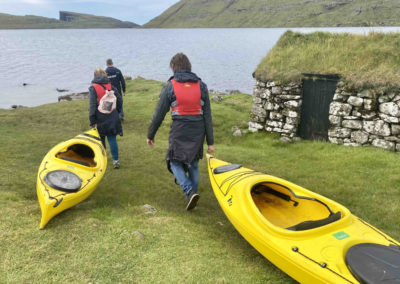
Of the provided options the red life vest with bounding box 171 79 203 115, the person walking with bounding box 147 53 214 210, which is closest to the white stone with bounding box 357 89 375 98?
the person walking with bounding box 147 53 214 210

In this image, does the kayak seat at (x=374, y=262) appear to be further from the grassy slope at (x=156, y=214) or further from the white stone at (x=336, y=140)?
the white stone at (x=336, y=140)

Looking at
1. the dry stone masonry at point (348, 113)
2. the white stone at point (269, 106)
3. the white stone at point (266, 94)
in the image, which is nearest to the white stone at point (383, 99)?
the dry stone masonry at point (348, 113)

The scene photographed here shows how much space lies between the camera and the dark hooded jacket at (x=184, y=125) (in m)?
5.38

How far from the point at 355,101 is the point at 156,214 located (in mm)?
7461

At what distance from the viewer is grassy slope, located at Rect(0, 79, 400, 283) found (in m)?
3.96

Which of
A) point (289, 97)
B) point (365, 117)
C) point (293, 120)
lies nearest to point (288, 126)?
point (293, 120)

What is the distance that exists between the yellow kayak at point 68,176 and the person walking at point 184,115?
1562 millimetres

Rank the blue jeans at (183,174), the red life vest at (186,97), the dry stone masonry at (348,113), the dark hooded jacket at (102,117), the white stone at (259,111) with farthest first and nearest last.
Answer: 1. the white stone at (259,111)
2. the dry stone masonry at (348,113)
3. the dark hooded jacket at (102,117)
4. the blue jeans at (183,174)
5. the red life vest at (186,97)

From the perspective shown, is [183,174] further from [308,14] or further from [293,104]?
[308,14]

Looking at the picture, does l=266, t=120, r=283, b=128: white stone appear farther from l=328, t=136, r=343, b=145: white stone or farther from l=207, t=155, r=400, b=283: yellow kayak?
l=207, t=155, r=400, b=283: yellow kayak

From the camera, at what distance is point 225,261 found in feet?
14.1

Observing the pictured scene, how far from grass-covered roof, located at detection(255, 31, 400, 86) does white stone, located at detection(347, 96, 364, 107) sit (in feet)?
1.55

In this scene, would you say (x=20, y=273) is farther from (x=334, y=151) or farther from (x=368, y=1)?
(x=368, y=1)

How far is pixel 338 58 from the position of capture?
1056cm
